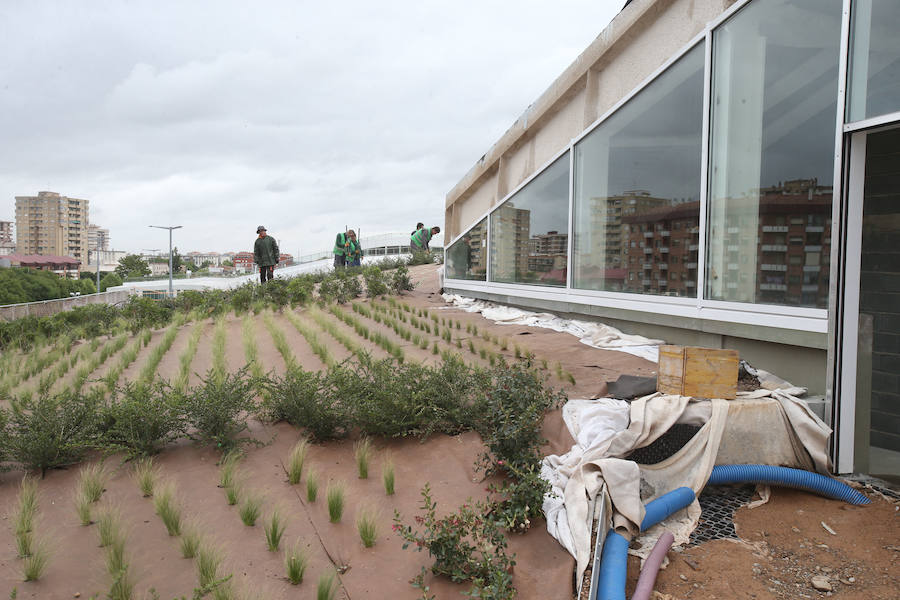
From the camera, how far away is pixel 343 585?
281 cm

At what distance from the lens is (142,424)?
415cm

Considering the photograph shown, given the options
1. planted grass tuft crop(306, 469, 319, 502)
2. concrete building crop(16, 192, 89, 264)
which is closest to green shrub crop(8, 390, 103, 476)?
planted grass tuft crop(306, 469, 319, 502)

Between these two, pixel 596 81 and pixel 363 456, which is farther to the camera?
pixel 596 81

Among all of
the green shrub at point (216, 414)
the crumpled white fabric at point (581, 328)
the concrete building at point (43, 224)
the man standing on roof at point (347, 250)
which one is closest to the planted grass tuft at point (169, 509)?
the green shrub at point (216, 414)

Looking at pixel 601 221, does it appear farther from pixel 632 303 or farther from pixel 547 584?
pixel 547 584

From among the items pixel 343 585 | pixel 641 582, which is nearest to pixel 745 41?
pixel 641 582

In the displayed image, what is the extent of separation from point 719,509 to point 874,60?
9.93ft

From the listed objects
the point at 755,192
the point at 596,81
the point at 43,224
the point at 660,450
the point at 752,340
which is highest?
the point at 43,224

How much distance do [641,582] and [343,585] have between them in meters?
1.50

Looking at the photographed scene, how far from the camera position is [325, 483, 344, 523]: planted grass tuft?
336 cm

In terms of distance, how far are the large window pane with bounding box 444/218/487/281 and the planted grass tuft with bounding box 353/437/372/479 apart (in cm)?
841

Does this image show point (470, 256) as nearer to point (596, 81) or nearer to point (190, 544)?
point (596, 81)

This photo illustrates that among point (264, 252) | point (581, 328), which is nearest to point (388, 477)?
point (581, 328)

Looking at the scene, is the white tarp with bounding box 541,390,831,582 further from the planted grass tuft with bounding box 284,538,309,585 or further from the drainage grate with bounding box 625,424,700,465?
the planted grass tuft with bounding box 284,538,309,585
